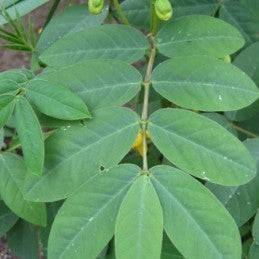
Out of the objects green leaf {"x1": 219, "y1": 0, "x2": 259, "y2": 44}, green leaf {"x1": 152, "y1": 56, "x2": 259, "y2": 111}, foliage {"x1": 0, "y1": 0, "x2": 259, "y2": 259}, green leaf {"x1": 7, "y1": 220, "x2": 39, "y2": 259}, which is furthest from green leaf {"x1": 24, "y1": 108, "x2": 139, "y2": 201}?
green leaf {"x1": 7, "y1": 220, "x2": 39, "y2": 259}

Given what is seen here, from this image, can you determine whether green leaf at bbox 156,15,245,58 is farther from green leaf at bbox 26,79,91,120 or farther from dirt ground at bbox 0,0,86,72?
dirt ground at bbox 0,0,86,72

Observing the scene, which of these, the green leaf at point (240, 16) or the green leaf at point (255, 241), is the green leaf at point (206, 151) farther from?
the green leaf at point (240, 16)

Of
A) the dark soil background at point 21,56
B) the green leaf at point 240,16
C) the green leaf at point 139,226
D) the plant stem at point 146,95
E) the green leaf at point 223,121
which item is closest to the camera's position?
the green leaf at point 139,226

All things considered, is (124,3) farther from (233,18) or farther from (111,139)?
(111,139)

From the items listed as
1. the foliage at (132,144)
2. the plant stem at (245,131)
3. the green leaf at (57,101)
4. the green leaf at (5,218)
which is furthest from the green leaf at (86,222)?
the green leaf at (5,218)

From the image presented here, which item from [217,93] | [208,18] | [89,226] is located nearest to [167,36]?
[208,18]

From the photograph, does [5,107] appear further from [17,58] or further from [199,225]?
[17,58]
